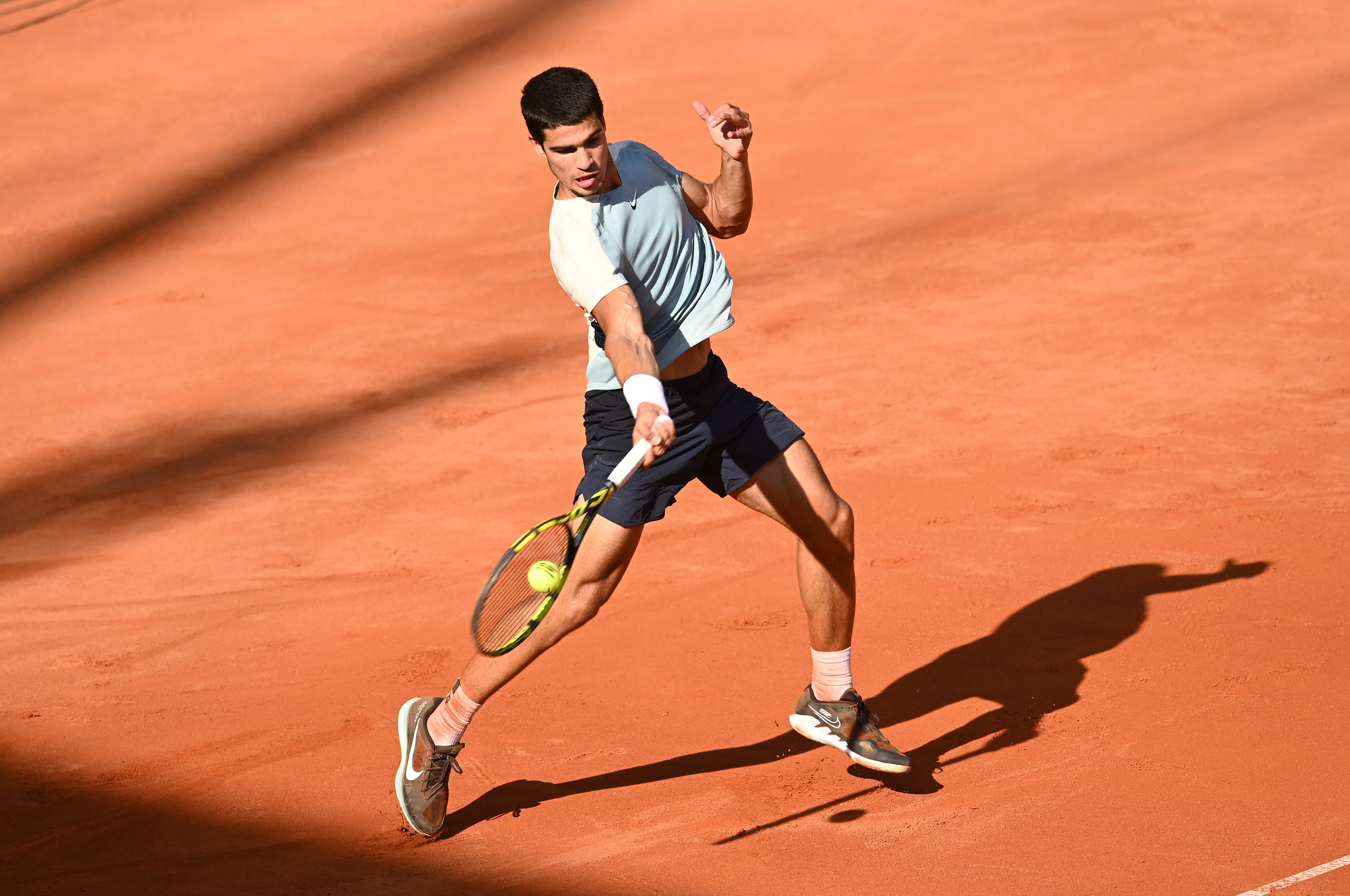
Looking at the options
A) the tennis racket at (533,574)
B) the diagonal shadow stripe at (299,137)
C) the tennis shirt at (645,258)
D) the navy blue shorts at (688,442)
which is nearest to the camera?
the tennis racket at (533,574)

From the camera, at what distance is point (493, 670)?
4109 millimetres

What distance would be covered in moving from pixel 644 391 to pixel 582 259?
0.47 metres

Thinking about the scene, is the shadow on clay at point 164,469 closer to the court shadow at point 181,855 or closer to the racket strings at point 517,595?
the court shadow at point 181,855

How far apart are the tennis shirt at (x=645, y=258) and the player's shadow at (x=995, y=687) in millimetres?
1346

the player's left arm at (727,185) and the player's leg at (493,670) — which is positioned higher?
the player's left arm at (727,185)

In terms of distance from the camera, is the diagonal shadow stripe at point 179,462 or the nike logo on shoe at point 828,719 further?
the diagonal shadow stripe at point 179,462

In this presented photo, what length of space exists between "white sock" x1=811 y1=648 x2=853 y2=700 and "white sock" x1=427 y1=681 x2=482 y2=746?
108 cm

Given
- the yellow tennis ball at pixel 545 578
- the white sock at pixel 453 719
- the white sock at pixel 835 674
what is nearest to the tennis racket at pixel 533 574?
the yellow tennis ball at pixel 545 578

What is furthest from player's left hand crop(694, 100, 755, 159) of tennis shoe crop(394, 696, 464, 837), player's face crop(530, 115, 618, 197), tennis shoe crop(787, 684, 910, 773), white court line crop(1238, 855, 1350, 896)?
white court line crop(1238, 855, 1350, 896)

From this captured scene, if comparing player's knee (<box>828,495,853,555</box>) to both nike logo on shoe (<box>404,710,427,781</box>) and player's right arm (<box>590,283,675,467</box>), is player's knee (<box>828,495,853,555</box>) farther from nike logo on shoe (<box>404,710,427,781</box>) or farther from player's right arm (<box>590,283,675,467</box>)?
nike logo on shoe (<box>404,710,427,781</box>)

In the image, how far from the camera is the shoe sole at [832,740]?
13.9ft

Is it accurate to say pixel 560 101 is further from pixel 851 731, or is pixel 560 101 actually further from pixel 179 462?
pixel 179 462

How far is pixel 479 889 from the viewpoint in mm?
3916

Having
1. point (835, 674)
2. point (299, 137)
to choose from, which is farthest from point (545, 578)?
point (299, 137)
